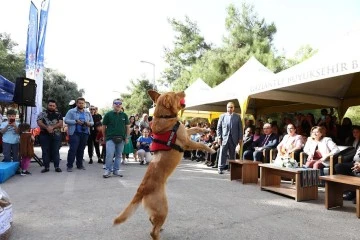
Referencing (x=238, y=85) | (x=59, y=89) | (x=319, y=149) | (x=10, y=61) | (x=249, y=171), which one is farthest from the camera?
(x=59, y=89)

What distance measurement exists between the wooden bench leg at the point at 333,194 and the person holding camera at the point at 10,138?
7.09m

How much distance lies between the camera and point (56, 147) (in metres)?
7.84

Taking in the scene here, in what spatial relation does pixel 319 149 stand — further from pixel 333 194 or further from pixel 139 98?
pixel 139 98

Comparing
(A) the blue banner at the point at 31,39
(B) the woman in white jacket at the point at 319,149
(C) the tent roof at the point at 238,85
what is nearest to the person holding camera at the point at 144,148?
(C) the tent roof at the point at 238,85

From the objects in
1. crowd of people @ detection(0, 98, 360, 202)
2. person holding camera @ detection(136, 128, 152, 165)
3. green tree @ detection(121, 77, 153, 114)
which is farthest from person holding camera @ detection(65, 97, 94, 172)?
green tree @ detection(121, 77, 153, 114)

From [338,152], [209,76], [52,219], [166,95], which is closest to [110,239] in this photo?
[52,219]

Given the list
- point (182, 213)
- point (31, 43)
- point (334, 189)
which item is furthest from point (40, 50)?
point (334, 189)

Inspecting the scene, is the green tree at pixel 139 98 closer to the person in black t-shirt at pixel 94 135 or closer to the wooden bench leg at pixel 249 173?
the person in black t-shirt at pixel 94 135

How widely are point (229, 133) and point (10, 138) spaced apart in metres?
5.62

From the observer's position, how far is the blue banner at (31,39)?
10.5 m

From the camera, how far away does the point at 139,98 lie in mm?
44438

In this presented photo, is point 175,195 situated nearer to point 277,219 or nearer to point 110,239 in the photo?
point 277,219

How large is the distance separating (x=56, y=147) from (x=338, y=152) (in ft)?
22.0

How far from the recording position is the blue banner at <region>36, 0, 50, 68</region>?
10.8 m
